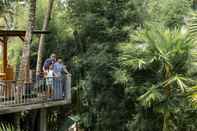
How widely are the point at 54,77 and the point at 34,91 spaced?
77cm

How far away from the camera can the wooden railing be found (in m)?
12.4

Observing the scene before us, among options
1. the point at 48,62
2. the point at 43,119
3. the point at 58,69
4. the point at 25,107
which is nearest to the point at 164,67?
the point at 58,69

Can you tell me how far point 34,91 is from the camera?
1343 centimetres

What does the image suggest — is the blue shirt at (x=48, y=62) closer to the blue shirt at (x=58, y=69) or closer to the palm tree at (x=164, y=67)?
the blue shirt at (x=58, y=69)

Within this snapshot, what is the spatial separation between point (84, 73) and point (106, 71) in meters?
1.47

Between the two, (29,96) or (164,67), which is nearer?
(164,67)

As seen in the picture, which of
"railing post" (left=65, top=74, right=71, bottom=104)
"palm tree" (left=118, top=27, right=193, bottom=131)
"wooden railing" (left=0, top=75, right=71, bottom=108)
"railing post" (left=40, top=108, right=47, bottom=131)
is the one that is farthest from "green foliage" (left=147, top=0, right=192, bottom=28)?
Answer: "railing post" (left=40, top=108, right=47, bottom=131)

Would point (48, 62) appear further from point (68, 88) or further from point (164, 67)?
point (164, 67)

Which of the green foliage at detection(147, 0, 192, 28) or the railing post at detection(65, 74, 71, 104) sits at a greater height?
the green foliage at detection(147, 0, 192, 28)

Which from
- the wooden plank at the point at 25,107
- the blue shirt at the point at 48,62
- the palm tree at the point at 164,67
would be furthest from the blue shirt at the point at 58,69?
the palm tree at the point at 164,67

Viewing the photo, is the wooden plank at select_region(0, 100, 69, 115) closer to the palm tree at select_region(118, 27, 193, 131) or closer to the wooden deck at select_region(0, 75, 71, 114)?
the wooden deck at select_region(0, 75, 71, 114)

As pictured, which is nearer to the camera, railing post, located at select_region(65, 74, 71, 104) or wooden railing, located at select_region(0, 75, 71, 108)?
wooden railing, located at select_region(0, 75, 71, 108)

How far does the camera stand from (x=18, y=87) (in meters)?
12.7

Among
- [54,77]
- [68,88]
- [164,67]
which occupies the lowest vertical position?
[68,88]
